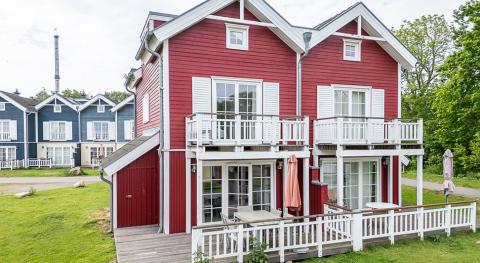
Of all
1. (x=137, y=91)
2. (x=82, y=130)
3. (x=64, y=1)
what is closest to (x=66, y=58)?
(x=82, y=130)

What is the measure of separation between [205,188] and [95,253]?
3474mm

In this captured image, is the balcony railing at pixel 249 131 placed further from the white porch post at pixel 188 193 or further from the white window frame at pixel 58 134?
the white window frame at pixel 58 134

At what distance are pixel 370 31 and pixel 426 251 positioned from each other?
795 centimetres

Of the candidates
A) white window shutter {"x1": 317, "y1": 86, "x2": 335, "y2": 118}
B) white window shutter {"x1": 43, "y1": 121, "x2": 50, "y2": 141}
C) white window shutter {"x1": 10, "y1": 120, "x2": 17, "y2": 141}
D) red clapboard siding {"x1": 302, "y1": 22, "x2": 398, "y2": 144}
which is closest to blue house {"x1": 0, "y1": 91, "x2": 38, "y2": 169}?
Result: white window shutter {"x1": 10, "y1": 120, "x2": 17, "y2": 141}

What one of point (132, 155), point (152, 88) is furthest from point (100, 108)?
point (132, 155)

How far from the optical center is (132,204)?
10.2m

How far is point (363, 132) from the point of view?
10.9 m

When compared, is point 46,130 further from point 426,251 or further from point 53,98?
point 426,251

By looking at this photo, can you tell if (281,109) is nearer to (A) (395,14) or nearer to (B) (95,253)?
(B) (95,253)

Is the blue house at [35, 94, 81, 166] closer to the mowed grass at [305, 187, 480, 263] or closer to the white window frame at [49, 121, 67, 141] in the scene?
the white window frame at [49, 121, 67, 141]

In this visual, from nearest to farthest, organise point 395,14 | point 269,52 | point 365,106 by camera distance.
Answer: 1. point 269,52
2. point 365,106
3. point 395,14

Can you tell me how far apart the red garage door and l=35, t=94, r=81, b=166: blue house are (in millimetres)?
23388

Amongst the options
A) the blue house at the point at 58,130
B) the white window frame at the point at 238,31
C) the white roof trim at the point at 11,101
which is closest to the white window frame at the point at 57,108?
the blue house at the point at 58,130

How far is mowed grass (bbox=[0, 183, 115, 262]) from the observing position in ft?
25.7
